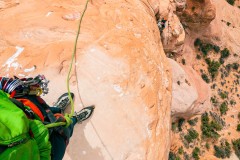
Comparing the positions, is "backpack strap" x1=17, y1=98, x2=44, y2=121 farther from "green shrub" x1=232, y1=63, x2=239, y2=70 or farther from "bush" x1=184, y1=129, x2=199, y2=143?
"green shrub" x1=232, y1=63, x2=239, y2=70

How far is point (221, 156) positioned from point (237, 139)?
1.97 metres

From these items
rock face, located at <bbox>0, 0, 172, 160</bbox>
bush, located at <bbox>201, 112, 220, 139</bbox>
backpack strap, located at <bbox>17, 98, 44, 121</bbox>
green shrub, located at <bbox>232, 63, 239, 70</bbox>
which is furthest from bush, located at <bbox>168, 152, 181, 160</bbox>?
backpack strap, located at <bbox>17, 98, 44, 121</bbox>

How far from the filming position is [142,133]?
5.42 meters

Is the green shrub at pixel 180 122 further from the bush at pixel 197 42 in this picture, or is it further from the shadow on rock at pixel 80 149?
the shadow on rock at pixel 80 149

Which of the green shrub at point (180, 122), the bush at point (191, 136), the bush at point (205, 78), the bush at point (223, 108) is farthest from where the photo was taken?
the bush at point (205, 78)

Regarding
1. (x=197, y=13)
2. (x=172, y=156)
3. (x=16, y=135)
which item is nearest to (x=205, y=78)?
(x=197, y=13)

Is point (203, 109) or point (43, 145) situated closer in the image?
point (43, 145)

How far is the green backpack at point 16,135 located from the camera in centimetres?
222

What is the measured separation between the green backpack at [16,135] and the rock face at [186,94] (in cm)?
1309

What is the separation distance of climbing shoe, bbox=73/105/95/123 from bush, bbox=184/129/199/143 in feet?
47.2

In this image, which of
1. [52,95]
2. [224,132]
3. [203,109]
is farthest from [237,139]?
[52,95]

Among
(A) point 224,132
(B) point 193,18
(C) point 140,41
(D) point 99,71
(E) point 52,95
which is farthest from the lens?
(A) point 224,132

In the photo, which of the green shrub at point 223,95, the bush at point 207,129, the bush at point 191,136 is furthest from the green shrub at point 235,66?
the bush at point 191,136

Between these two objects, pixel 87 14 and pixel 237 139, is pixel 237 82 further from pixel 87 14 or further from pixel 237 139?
pixel 87 14
